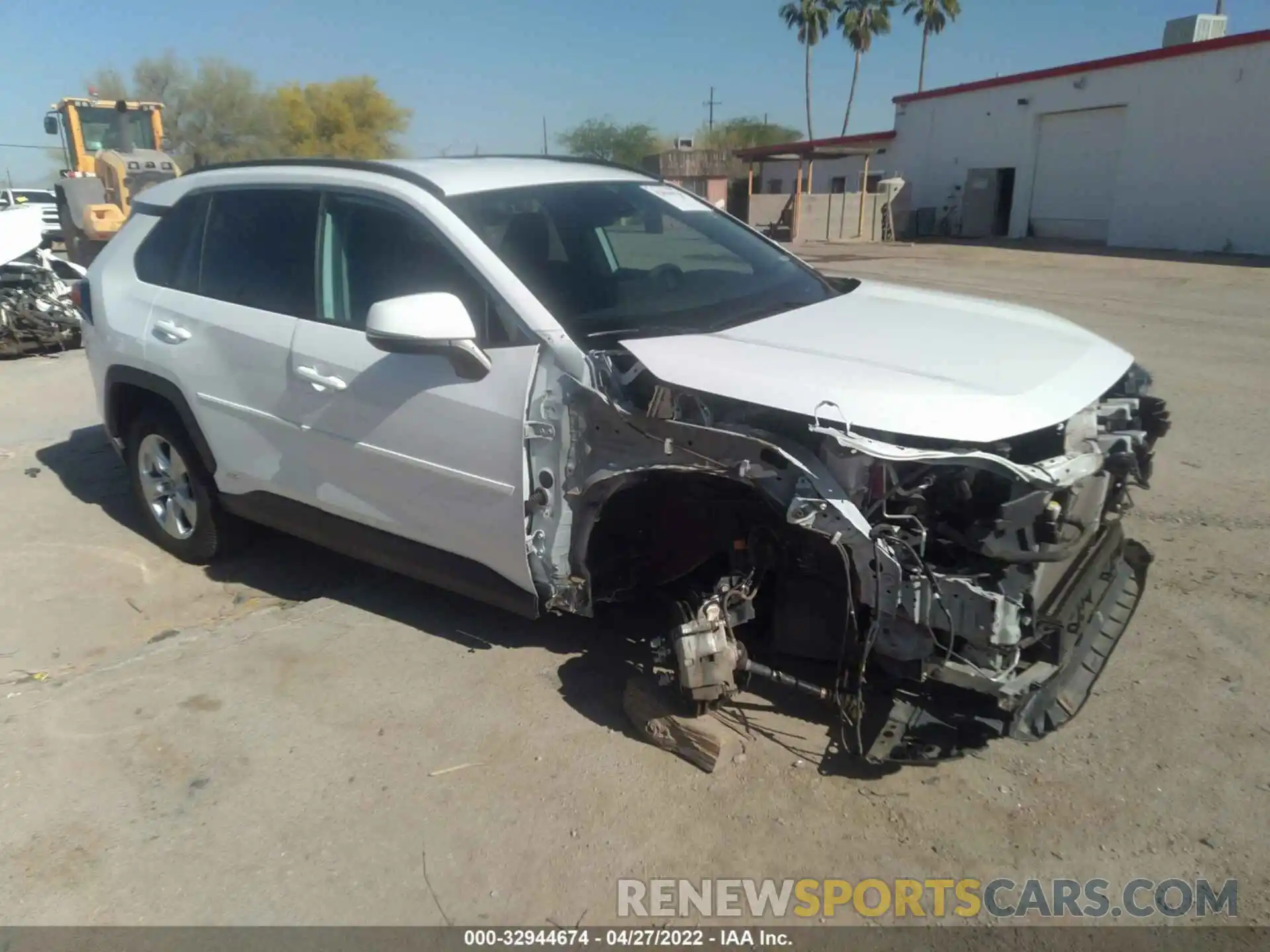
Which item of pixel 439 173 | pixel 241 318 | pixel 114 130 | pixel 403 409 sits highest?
pixel 114 130

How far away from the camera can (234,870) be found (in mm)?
2850

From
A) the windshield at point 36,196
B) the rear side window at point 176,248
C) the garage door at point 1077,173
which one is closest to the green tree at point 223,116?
the windshield at point 36,196

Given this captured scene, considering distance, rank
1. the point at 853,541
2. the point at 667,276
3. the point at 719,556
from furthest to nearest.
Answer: the point at 667,276, the point at 719,556, the point at 853,541

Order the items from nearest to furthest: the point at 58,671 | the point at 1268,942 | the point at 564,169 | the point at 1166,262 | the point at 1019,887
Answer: the point at 1268,942
the point at 1019,887
the point at 58,671
the point at 564,169
the point at 1166,262

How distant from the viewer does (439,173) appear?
3.95 m

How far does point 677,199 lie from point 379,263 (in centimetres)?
151

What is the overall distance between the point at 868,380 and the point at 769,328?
2.09ft

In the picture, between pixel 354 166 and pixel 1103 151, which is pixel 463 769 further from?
pixel 1103 151

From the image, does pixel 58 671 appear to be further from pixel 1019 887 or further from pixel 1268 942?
pixel 1268 942

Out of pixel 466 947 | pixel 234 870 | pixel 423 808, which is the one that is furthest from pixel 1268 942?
pixel 234 870

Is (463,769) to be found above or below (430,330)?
below

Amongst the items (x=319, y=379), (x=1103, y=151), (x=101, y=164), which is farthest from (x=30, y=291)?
(x=1103, y=151)

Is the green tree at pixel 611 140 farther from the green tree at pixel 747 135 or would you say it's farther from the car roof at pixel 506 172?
the car roof at pixel 506 172

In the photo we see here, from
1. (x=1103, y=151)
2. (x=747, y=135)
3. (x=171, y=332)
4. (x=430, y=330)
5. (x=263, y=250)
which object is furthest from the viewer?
(x=747, y=135)
